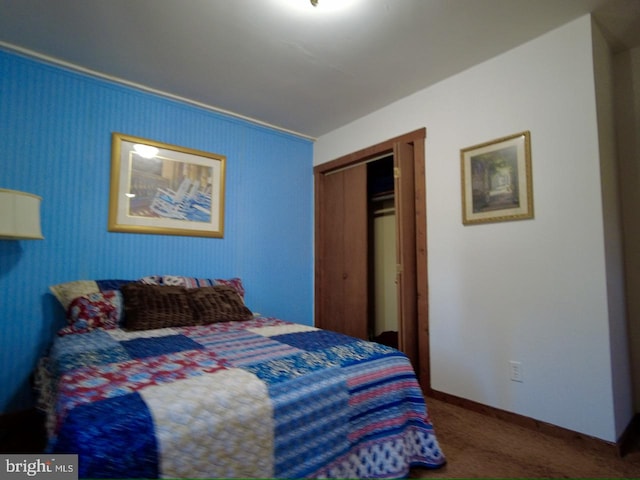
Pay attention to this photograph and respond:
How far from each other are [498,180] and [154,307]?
8.03ft

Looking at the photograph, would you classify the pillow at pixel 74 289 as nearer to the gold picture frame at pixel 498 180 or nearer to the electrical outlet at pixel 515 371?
the gold picture frame at pixel 498 180

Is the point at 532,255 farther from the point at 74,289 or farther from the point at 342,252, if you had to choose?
the point at 74,289

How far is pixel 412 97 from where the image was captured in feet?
9.01

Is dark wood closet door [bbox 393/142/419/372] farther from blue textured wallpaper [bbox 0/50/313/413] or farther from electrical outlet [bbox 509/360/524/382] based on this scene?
blue textured wallpaper [bbox 0/50/313/413]

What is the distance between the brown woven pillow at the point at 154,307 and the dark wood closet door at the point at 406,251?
155 centimetres

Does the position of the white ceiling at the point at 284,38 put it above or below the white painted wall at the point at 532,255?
above

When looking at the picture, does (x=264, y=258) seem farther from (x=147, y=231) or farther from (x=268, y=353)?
(x=268, y=353)

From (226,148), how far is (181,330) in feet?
5.98

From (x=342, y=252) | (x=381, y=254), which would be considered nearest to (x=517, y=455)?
(x=342, y=252)

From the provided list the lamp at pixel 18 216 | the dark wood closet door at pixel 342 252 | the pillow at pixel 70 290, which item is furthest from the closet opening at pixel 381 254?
the lamp at pixel 18 216

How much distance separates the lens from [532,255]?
2002 millimetres

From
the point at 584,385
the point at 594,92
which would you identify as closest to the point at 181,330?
the point at 584,385

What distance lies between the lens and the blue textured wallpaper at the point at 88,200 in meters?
2.09

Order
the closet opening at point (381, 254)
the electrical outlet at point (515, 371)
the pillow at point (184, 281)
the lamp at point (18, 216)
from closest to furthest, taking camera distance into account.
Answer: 1. the lamp at point (18, 216)
2. the electrical outlet at point (515, 371)
3. the pillow at point (184, 281)
4. the closet opening at point (381, 254)
